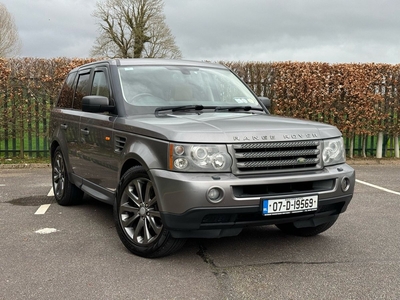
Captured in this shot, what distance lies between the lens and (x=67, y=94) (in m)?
6.54

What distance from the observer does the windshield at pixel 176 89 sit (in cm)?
479

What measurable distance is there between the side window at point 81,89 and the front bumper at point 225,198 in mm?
2425

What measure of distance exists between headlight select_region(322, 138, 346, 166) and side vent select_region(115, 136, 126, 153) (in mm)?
1834

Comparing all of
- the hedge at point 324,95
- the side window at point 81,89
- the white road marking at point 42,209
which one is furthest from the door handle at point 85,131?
the hedge at point 324,95

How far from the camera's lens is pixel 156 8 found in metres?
36.7

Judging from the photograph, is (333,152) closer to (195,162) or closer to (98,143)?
(195,162)

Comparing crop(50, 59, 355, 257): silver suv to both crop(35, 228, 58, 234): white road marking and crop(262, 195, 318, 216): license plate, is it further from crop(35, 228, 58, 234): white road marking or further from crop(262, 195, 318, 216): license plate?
crop(35, 228, 58, 234): white road marking

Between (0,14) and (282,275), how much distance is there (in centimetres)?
4134

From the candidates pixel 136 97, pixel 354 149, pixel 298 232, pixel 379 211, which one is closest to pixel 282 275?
pixel 298 232

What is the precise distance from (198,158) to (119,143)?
113cm

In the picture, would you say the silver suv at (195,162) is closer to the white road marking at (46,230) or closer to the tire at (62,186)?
the white road marking at (46,230)

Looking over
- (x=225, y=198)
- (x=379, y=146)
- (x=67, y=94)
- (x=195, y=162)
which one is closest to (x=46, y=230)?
(x=67, y=94)

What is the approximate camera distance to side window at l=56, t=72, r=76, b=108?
6363 mm

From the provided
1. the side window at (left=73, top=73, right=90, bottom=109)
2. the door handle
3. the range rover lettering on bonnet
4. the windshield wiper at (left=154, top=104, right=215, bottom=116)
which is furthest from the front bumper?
the side window at (left=73, top=73, right=90, bottom=109)
